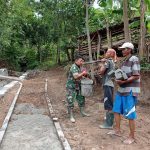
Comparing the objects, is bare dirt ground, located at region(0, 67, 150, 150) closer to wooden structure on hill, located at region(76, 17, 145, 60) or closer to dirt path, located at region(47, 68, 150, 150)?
dirt path, located at region(47, 68, 150, 150)

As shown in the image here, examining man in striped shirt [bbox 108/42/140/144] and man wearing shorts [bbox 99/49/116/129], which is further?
man wearing shorts [bbox 99/49/116/129]

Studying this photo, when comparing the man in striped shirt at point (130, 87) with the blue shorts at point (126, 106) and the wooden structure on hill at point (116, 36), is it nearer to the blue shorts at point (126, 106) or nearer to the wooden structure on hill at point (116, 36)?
the blue shorts at point (126, 106)

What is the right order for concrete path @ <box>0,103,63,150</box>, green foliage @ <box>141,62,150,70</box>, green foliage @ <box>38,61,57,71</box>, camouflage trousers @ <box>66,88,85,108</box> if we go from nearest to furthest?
concrete path @ <box>0,103,63,150</box>, camouflage trousers @ <box>66,88,85,108</box>, green foliage @ <box>141,62,150,70</box>, green foliage @ <box>38,61,57,71</box>

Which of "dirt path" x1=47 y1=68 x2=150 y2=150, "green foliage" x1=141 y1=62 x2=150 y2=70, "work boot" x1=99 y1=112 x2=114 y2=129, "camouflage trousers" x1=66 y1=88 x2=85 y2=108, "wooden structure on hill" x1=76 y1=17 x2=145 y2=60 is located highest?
"wooden structure on hill" x1=76 y1=17 x2=145 y2=60

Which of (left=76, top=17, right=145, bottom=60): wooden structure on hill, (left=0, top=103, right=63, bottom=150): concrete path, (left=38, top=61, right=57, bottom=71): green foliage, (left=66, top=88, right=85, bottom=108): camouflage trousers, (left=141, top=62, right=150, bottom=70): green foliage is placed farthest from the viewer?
(left=38, top=61, right=57, bottom=71): green foliage

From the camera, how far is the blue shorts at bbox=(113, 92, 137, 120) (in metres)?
7.12

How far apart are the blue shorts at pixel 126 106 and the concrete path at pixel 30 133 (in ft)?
4.88

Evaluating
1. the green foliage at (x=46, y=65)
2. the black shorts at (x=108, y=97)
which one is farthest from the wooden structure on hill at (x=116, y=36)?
the green foliage at (x=46, y=65)

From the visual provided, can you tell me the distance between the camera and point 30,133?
7988mm

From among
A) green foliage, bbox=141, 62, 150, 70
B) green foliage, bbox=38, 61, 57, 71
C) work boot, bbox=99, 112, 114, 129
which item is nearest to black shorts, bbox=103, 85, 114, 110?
work boot, bbox=99, 112, 114, 129

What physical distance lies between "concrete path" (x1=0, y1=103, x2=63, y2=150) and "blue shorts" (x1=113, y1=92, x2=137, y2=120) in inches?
58.5

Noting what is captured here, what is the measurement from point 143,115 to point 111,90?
8.00ft

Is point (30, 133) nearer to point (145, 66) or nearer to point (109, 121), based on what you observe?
point (109, 121)

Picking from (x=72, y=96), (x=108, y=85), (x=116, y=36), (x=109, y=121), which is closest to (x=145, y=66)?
(x=72, y=96)
